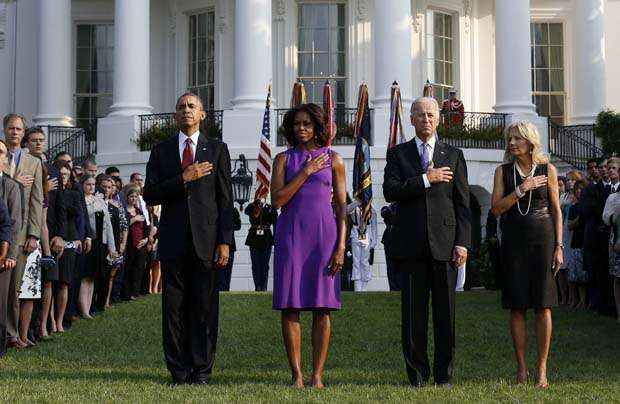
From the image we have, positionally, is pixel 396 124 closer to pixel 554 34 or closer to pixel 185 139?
pixel 185 139

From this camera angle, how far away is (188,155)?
33.1 feet

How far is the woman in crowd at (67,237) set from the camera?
14.5 meters

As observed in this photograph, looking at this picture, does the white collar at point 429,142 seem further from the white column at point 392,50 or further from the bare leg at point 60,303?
the white column at point 392,50

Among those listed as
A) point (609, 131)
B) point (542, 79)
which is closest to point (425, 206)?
point (609, 131)

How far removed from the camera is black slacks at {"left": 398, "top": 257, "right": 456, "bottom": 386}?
971 cm

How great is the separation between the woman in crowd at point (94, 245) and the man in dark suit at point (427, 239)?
761cm

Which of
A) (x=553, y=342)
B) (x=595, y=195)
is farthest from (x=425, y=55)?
(x=553, y=342)

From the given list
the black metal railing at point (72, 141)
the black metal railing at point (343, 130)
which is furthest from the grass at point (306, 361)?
the black metal railing at point (72, 141)

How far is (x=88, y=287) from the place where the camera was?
16.9m

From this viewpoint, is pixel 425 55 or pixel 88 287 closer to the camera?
pixel 88 287

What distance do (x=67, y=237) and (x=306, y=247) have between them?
5.76 metres

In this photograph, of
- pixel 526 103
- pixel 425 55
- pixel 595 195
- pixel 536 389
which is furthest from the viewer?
pixel 425 55

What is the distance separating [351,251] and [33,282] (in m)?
11.0

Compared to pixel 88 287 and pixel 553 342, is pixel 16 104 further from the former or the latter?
pixel 553 342
